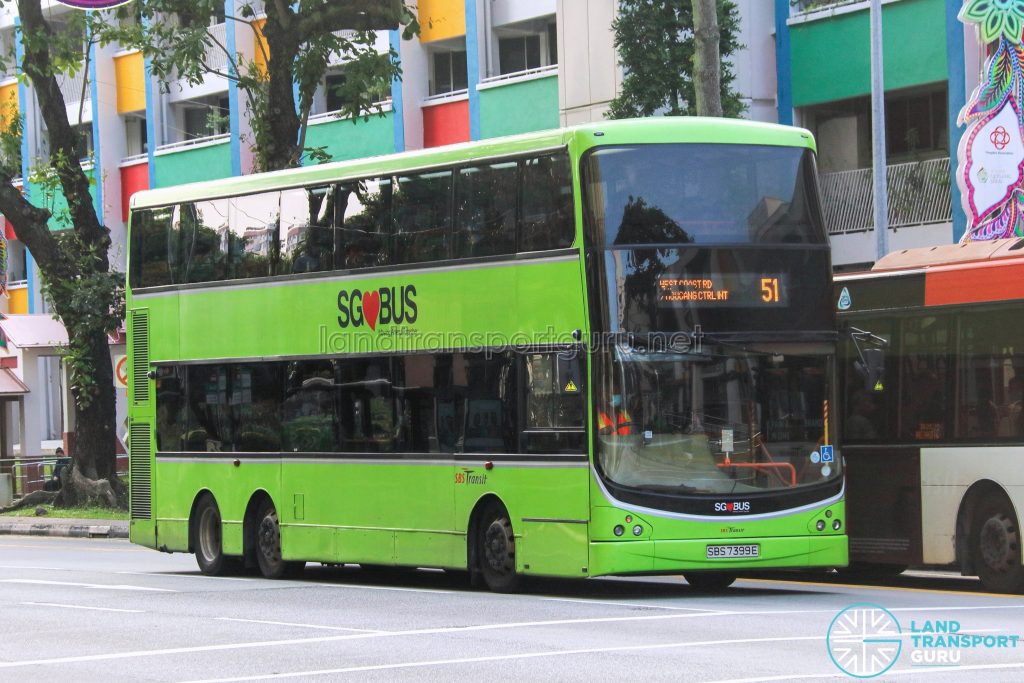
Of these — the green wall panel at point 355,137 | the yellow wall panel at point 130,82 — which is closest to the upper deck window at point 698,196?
the green wall panel at point 355,137

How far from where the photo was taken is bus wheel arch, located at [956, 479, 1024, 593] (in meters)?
16.5

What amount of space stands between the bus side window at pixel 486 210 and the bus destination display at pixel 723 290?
1725 millimetres

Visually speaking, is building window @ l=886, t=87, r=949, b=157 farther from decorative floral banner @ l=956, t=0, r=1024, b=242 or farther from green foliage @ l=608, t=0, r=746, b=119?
green foliage @ l=608, t=0, r=746, b=119

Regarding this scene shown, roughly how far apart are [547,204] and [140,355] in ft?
25.0

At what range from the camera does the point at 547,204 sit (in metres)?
16.3

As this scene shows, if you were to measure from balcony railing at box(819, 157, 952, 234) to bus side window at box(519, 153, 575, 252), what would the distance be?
12495 mm

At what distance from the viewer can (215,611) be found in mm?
15914

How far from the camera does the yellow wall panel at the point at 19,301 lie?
54.3 m

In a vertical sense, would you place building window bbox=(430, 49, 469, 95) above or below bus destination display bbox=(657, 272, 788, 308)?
above

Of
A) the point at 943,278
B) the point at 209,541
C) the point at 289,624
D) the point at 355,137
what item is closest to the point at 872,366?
the point at 943,278

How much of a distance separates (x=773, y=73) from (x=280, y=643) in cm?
2078

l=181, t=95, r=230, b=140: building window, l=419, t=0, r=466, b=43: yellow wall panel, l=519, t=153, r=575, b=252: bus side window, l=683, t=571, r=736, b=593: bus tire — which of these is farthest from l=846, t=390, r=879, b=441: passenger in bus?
l=181, t=95, r=230, b=140: building window

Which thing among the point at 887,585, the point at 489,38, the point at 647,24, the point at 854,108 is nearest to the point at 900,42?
the point at 854,108

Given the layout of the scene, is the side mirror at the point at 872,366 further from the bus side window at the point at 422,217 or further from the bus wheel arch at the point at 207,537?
the bus wheel arch at the point at 207,537
